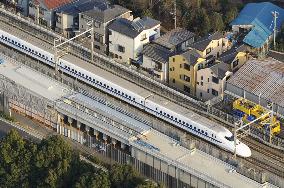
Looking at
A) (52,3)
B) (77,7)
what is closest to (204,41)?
(77,7)

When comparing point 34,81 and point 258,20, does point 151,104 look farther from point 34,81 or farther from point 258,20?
point 258,20

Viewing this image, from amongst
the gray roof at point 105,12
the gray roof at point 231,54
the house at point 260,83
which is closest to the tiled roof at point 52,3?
the gray roof at point 105,12

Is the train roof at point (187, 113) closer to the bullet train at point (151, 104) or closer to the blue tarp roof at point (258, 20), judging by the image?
the bullet train at point (151, 104)

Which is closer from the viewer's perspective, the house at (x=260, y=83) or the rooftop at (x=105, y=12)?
the house at (x=260, y=83)

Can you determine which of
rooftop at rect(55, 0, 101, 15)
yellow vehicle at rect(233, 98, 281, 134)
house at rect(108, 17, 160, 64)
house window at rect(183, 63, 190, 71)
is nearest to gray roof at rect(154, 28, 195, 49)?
house at rect(108, 17, 160, 64)

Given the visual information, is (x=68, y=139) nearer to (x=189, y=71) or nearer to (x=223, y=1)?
(x=189, y=71)

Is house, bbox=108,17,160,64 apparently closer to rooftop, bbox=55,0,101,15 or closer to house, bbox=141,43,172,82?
house, bbox=141,43,172,82
